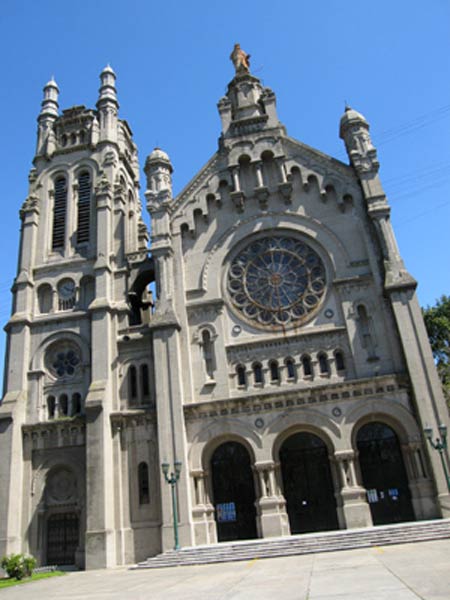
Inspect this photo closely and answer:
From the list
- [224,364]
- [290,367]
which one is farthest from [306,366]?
[224,364]

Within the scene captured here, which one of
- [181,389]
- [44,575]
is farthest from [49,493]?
[181,389]

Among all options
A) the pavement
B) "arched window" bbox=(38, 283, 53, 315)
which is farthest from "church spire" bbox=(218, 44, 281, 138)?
the pavement

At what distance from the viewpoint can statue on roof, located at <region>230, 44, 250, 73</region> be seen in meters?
42.2

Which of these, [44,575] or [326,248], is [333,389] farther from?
[44,575]

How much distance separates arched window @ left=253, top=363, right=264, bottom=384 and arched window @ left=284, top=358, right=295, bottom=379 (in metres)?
1.56

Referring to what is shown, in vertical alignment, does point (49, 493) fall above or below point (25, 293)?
below

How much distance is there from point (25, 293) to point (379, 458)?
2545 cm

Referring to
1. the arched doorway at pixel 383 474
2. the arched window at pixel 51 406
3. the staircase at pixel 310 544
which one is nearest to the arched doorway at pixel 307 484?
the arched doorway at pixel 383 474

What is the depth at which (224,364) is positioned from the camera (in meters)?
31.4

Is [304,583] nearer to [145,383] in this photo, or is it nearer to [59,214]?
[145,383]

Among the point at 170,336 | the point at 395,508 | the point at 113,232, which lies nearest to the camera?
the point at 395,508

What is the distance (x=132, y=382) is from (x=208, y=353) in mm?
5206

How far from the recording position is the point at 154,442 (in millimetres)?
30203

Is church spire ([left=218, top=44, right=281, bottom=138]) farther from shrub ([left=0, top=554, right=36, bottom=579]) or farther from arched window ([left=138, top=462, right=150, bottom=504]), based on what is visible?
shrub ([left=0, top=554, right=36, bottom=579])
